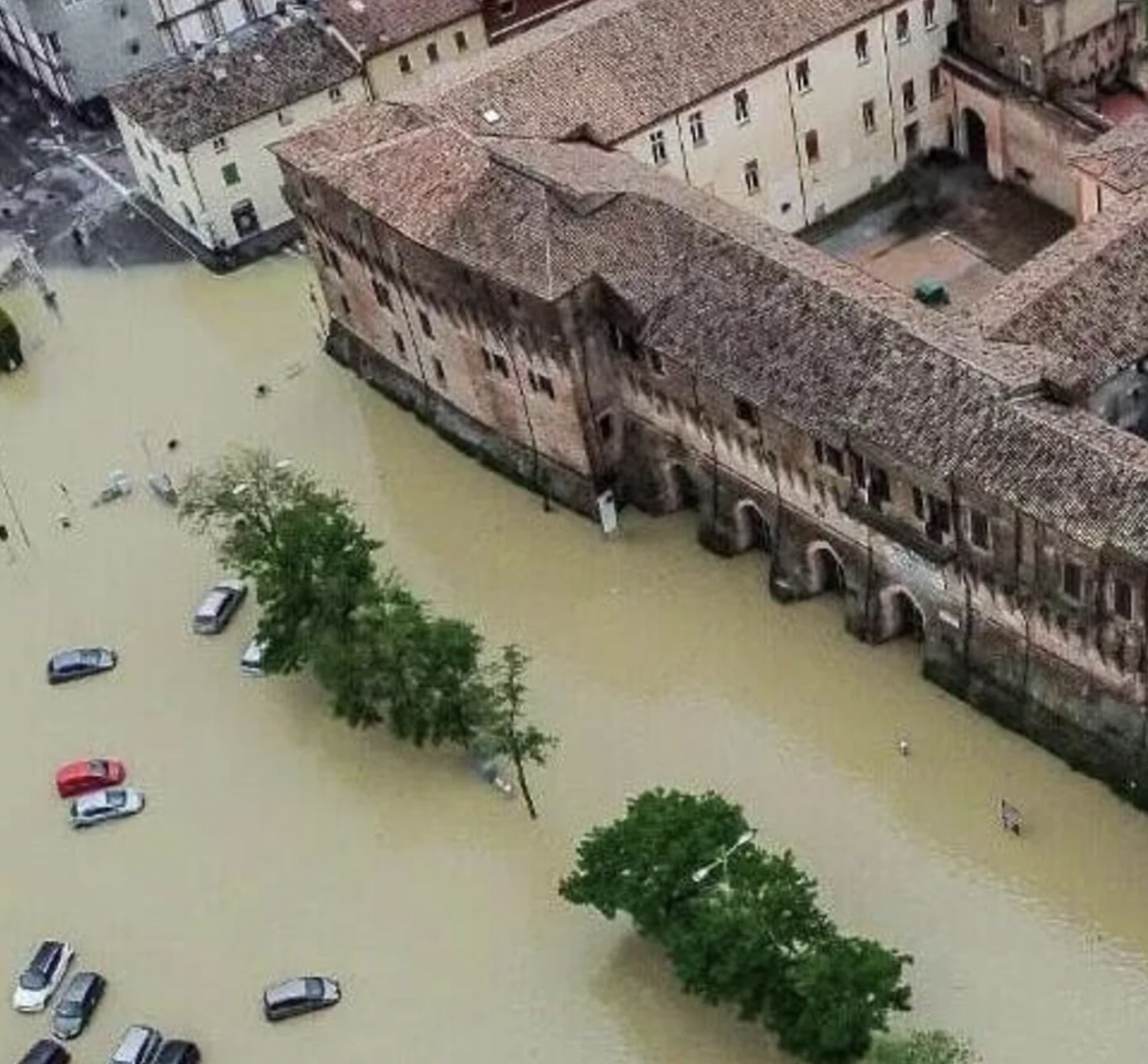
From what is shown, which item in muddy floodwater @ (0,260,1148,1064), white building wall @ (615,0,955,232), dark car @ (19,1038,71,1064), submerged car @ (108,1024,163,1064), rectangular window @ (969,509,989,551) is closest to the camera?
muddy floodwater @ (0,260,1148,1064)

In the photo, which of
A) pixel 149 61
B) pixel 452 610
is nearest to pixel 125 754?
pixel 452 610

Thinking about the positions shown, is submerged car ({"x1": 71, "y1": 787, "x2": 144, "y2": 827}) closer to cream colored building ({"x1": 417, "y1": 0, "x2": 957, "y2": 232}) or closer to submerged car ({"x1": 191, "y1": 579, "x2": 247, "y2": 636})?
submerged car ({"x1": 191, "y1": 579, "x2": 247, "y2": 636})

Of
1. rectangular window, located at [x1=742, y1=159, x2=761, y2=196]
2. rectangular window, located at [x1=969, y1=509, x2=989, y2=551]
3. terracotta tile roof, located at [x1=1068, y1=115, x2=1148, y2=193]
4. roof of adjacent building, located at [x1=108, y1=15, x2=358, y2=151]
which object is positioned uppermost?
roof of adjacent building, located at [x1=108, y1=15, x2=358, y2=151]

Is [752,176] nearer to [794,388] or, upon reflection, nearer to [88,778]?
[794,388]

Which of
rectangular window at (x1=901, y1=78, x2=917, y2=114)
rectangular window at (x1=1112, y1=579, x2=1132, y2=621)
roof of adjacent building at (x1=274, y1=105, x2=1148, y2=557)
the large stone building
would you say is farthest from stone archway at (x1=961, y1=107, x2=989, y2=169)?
rectangular window at (x1=1112, y1=579, x2=1132, y2=621)

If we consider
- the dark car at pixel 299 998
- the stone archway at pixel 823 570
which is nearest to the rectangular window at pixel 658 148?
the stone archway at pixel 823 570

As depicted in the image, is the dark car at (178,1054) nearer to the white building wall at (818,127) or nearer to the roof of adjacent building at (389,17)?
the white building wall at (818,127)

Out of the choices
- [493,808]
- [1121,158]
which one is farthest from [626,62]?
[493,808]
